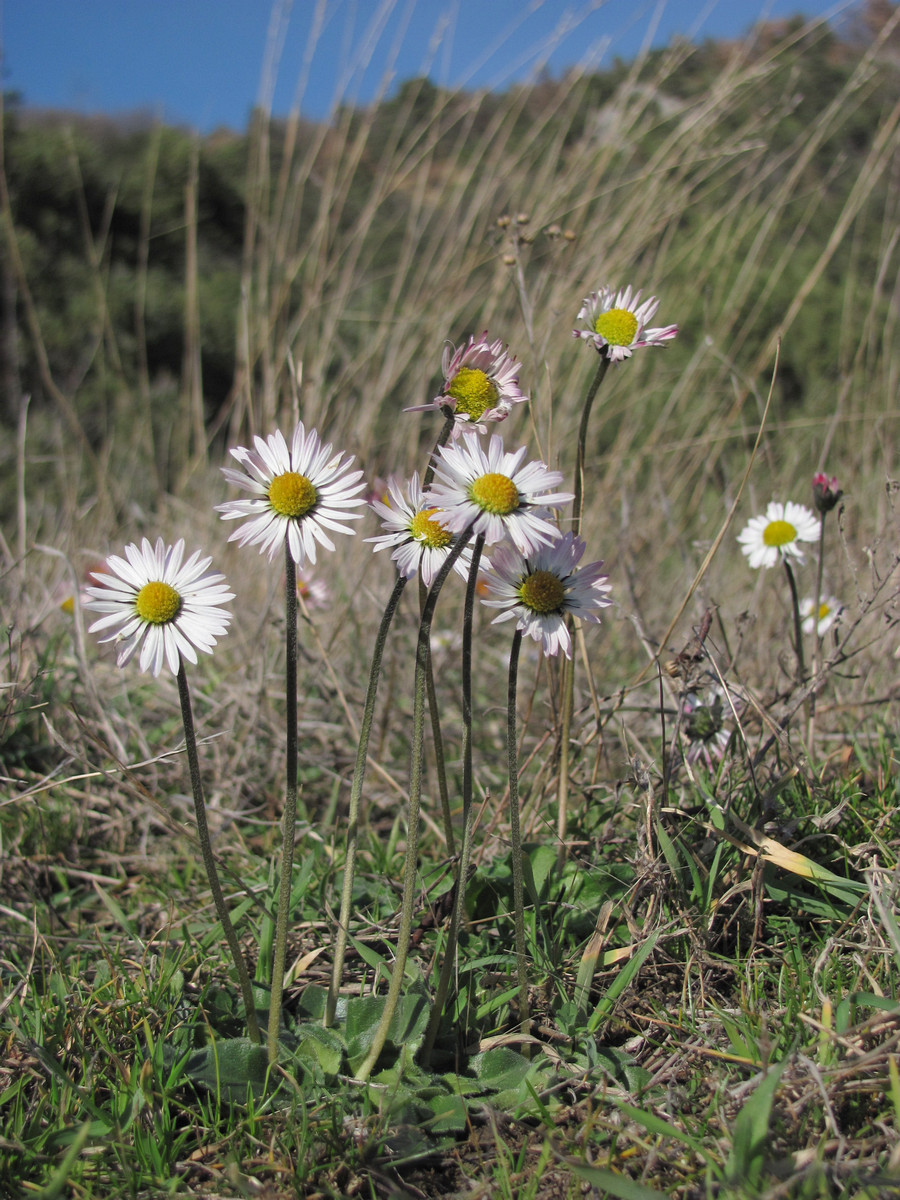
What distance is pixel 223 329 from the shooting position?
938 cm

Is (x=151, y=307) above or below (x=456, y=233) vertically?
above

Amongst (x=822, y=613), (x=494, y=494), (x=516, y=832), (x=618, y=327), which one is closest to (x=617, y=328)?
(x=618, y=327)

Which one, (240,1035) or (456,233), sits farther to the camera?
(456,233)

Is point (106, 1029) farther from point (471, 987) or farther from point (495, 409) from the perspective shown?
point (495, 409)

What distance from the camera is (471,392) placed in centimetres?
99

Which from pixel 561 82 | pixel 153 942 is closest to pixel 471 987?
pixel 153 942

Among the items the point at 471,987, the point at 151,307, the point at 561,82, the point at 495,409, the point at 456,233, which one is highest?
Result: the point at 151,307

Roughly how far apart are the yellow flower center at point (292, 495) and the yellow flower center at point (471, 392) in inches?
7.9

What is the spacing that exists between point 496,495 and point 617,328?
0.39m

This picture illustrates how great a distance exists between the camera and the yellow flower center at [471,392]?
99 cm

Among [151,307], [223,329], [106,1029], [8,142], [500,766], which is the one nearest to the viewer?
[106,1029]

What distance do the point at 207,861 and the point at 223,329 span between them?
9285mm

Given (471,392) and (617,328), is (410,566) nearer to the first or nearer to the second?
(471,392)

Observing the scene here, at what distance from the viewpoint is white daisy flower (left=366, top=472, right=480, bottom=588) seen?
1.03 m
